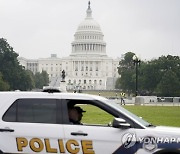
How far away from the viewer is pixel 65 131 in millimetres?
8727

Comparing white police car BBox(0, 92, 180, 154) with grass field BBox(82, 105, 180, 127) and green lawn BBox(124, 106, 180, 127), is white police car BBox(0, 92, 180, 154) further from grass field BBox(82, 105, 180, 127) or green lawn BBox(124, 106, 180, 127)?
green lawn BBox(124, 106, 180, 127)

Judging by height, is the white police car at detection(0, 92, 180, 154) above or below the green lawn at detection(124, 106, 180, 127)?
above

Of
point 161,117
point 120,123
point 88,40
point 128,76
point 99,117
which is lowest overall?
point 161,117

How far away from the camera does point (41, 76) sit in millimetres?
169750

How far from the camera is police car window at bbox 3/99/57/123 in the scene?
895 centimetres

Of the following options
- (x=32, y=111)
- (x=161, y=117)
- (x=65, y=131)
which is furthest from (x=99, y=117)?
(x=161, y=117)

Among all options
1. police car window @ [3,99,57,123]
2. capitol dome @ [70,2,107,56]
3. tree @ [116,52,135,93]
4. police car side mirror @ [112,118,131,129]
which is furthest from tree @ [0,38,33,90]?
capitol dome @ [70,2,107,56]

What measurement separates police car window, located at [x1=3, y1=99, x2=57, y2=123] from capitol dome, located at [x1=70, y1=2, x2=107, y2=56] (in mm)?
182711

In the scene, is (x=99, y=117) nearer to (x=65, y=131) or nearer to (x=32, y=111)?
(x=32, y=111)

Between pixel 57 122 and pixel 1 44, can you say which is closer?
pixel 57 122

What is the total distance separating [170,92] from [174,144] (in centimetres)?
7656

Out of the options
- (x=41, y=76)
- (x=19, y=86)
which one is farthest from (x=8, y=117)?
(x=41, y=76)

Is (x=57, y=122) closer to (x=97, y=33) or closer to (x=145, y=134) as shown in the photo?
(x=145, y=134)

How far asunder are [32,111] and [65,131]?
0.75m
